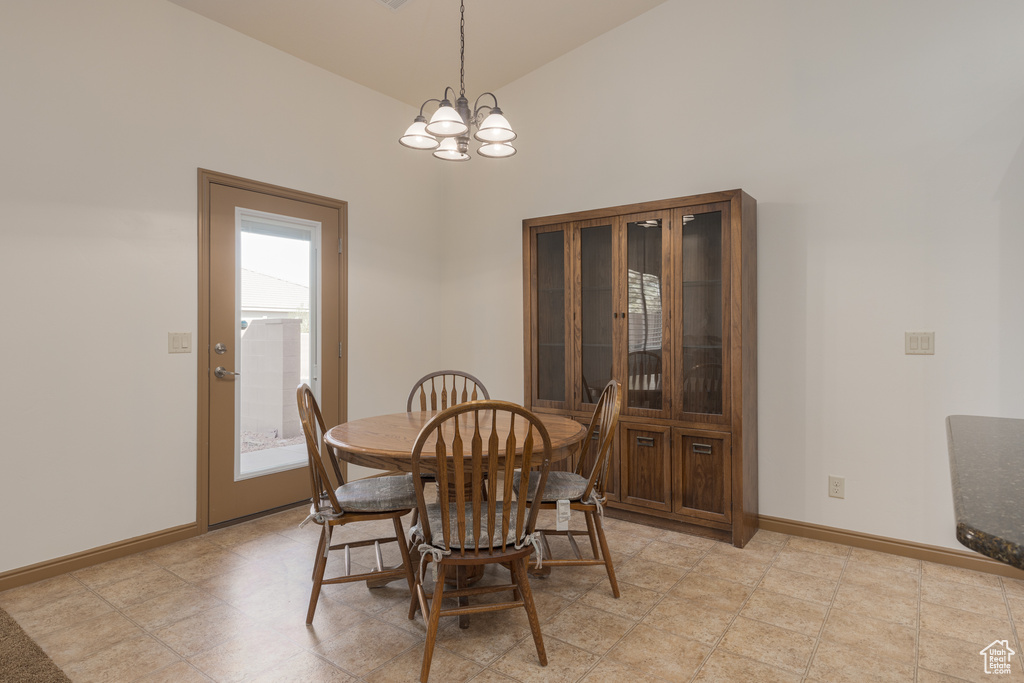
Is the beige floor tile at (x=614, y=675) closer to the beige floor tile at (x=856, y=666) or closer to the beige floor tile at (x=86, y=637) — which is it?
the beige floor tile at (x=856, y=666)

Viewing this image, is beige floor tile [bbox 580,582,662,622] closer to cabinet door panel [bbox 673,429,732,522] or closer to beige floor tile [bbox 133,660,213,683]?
cabinet door panel [bbox 673,429,732,522]

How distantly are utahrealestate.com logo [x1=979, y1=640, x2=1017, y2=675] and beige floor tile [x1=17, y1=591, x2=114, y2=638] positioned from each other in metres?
3.35

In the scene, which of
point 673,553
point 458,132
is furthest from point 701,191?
point 673,553

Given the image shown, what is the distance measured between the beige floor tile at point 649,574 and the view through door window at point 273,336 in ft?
7.37

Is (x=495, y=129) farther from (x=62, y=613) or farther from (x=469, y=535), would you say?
(x=62, y=613)

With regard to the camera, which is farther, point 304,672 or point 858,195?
point 858,195

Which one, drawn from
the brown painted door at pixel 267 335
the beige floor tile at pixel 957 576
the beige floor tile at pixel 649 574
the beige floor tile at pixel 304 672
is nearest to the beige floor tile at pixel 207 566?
the brown painted door at pixel 267 335

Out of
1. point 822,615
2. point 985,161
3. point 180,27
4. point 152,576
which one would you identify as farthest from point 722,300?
point 180,27

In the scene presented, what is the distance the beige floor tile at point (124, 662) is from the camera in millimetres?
1779

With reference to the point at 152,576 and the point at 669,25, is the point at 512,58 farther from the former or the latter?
the point at 152,576

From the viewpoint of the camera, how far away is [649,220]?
10.3ft

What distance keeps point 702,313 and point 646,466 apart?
96 cm

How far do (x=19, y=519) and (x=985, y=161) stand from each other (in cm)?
482

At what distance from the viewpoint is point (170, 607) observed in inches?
88.2
